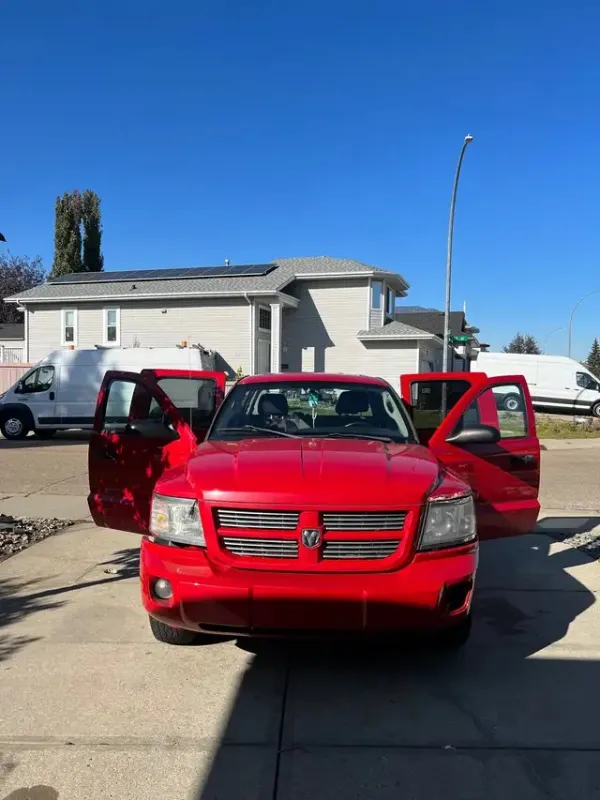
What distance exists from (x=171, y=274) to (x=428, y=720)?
2844cm

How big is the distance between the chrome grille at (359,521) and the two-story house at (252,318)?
77.9 ft

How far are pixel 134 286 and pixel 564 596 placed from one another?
2606 cm

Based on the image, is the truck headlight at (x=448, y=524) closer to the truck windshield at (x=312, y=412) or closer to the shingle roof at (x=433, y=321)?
the truck windshield at (x=312, y=412)

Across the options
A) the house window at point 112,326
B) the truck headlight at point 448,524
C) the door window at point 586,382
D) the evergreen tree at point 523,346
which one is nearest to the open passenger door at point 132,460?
the truck headlight at point 448,524

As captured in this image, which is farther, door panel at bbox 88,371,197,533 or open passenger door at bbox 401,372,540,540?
door panel at bbox 88,371,197,533

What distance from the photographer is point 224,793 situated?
8.48 ft

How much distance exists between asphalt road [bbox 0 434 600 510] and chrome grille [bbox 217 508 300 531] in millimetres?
6434

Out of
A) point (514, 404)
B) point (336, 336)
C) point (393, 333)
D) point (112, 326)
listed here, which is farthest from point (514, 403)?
point (112, 326)

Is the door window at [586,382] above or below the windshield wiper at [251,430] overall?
below

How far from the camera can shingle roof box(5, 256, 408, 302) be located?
89.1ft

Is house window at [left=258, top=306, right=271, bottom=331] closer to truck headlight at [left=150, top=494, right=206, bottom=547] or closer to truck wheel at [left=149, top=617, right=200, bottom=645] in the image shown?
truck wheel at [left=149, top=617, right=200, bottom=645]

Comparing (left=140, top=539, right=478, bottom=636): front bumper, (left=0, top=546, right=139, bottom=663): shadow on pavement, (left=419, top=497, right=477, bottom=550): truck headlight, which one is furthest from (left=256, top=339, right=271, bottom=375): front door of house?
(left=140, top=539, right=478, bottom=636): front bumper

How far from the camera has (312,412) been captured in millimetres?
5020

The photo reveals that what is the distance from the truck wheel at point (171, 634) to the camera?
390cm
